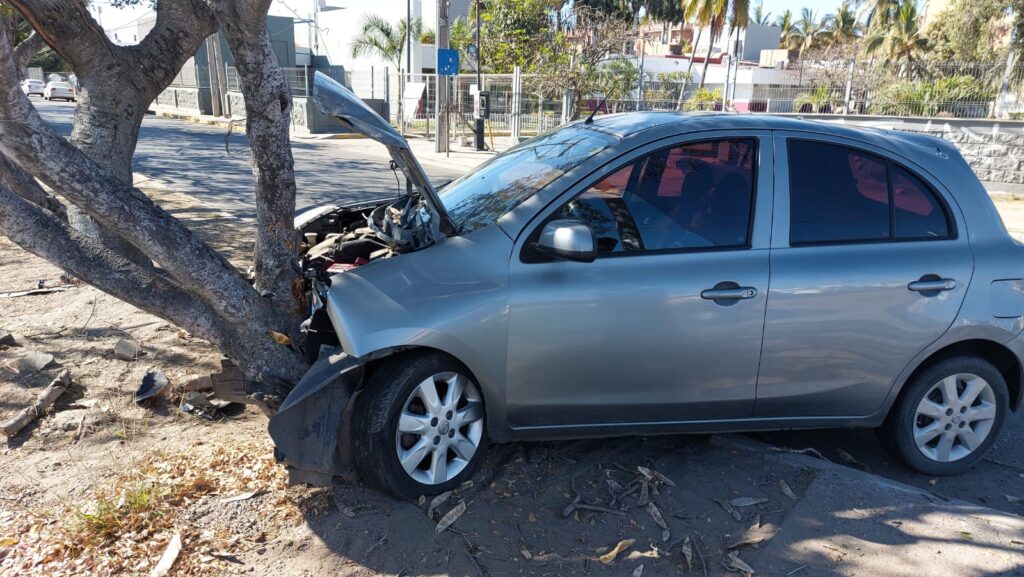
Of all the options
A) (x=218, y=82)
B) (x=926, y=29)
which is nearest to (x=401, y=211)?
(x=218, y=82)

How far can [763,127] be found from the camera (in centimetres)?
389

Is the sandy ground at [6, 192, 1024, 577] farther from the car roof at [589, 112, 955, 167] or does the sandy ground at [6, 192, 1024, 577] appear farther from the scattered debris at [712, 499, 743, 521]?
the car roof at [589, 112, 955, 167]

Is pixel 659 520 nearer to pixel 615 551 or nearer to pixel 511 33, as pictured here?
pixel 615 551

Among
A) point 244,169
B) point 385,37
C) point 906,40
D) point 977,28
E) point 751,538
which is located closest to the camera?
point 751,538

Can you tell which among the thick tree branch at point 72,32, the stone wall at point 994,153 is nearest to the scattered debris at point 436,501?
the thick tree branch at point 72,32

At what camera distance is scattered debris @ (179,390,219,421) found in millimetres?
4301

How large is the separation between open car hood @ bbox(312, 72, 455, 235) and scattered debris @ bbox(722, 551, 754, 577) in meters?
1.91

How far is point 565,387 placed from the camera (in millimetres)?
3582

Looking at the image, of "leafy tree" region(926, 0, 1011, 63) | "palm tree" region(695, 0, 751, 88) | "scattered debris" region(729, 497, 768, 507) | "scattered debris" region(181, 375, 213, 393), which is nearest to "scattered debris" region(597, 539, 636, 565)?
"scattered debris" region(729, 497, 768, 507)

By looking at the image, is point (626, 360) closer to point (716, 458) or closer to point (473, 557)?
point (716, 458)

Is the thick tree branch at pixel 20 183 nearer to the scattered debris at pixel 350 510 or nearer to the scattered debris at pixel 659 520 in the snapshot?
the scattered debris at pixel 350 510

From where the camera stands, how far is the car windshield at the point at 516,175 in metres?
3.86

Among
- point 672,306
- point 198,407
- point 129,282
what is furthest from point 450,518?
point 129,282

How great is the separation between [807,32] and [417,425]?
2657 inches
